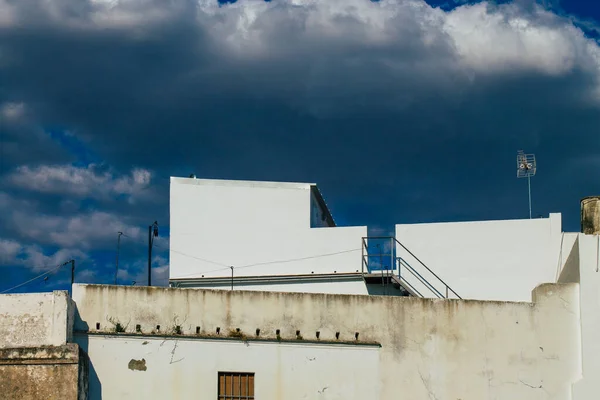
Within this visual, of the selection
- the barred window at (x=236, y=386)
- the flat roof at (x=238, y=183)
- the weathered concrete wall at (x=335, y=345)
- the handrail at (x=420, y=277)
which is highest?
the flat roof at (x=238, y=183)

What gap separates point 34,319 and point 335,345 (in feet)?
27.3

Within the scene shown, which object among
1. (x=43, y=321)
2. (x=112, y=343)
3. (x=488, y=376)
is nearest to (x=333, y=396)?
(x=488, y=376)

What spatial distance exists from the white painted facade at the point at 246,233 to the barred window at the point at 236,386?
8145 mm

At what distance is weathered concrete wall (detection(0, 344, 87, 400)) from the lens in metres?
27.6

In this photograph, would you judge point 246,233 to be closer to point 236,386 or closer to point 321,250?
point 321,250

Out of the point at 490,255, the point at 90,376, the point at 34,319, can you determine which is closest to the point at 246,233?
the point at 490,255

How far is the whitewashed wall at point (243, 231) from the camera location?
38062mm

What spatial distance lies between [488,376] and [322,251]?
922 cm

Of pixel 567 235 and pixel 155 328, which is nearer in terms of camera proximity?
pixel 155 328

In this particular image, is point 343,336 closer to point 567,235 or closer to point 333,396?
point 333,396

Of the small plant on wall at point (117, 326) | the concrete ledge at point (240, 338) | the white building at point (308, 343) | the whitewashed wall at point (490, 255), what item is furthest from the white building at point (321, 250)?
the small plant on wall at point (117, 326)

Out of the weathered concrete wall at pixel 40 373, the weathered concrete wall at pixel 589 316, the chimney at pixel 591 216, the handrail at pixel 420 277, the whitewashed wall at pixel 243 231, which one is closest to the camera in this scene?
the weathered concrete wall at pixel 40 373

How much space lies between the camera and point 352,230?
37469 mm

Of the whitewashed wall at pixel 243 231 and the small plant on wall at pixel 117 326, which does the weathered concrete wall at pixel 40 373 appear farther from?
the whitewashed wall at pixel 243 231
